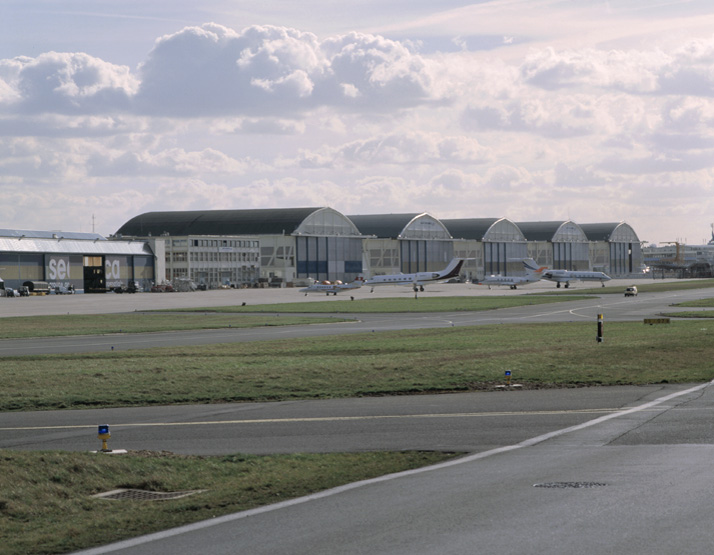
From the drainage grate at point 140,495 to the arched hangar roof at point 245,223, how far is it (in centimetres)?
15206

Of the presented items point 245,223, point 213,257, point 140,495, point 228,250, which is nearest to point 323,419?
point 140,495

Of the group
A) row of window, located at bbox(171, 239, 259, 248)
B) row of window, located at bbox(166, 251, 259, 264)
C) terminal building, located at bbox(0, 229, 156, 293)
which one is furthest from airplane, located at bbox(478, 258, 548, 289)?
terminal building, located at bbox(0, 229, 156, 293)

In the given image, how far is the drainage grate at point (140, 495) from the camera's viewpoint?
13539 millimetres

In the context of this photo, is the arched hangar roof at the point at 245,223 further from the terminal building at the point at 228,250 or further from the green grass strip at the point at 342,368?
the green grass strip at the point at 342,368

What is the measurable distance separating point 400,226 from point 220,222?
37.8 metres

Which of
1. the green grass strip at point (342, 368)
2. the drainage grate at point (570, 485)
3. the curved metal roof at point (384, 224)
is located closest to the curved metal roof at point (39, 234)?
the curved metal roof at point (384, 224)

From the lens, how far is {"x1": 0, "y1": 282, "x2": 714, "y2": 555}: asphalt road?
10.5 m

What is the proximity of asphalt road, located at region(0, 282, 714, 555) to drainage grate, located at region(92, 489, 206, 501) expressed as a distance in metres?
1.96

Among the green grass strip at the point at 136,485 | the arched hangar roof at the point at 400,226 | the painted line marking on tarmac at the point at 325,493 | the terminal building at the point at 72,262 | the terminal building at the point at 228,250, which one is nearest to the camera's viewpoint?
the painted line marking on tarmac at the point at 325,493

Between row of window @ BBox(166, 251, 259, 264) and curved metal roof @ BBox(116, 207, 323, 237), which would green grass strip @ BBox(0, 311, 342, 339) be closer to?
row of window @ BBox(166, 251, 259, 264)

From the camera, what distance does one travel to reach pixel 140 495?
45.1 ft

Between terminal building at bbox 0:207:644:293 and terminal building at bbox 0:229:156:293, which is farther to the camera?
terminal building at bbox 0:207:644:293

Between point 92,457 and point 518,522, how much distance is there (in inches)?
300

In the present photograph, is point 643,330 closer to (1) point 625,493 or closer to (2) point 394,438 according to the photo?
(2) point 394,438
